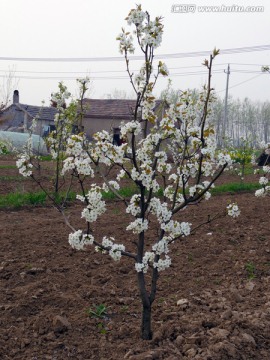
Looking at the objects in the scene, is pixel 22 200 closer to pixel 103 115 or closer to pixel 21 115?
pixel 103 115

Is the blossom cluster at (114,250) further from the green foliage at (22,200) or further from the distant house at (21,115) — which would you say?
the distant house at (21,115)

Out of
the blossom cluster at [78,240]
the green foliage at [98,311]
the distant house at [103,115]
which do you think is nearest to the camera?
the blossom cluster at [78,240]

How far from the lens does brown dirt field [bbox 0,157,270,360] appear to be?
133 inches

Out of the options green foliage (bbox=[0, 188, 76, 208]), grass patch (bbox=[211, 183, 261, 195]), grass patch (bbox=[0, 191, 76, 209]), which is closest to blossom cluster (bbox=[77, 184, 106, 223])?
grass patch (bbox=[0, 191, 76, 209])

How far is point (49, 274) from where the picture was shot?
4723mm

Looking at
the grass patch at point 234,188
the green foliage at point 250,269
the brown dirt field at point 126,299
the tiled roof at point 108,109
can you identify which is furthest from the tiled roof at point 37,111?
the green foliage at point 250,269

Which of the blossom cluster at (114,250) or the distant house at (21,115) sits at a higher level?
the distant house at (21,115)

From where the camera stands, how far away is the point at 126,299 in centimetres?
429

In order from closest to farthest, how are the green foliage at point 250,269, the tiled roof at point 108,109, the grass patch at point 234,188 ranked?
the green foliage at point 250,269 < the grass patch at point 234,188 < the tiled roof at point 108,109

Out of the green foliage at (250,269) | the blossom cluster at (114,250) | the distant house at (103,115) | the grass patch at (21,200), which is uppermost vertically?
the distant house at (103,115)

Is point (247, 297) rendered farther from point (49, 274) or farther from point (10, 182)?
point (10, 182)

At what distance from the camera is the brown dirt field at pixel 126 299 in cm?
338

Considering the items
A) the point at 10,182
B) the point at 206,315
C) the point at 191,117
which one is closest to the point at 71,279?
the point at 206,315

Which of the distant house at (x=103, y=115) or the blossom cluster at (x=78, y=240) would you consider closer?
the blossom cluster at (x=78, y=240)
